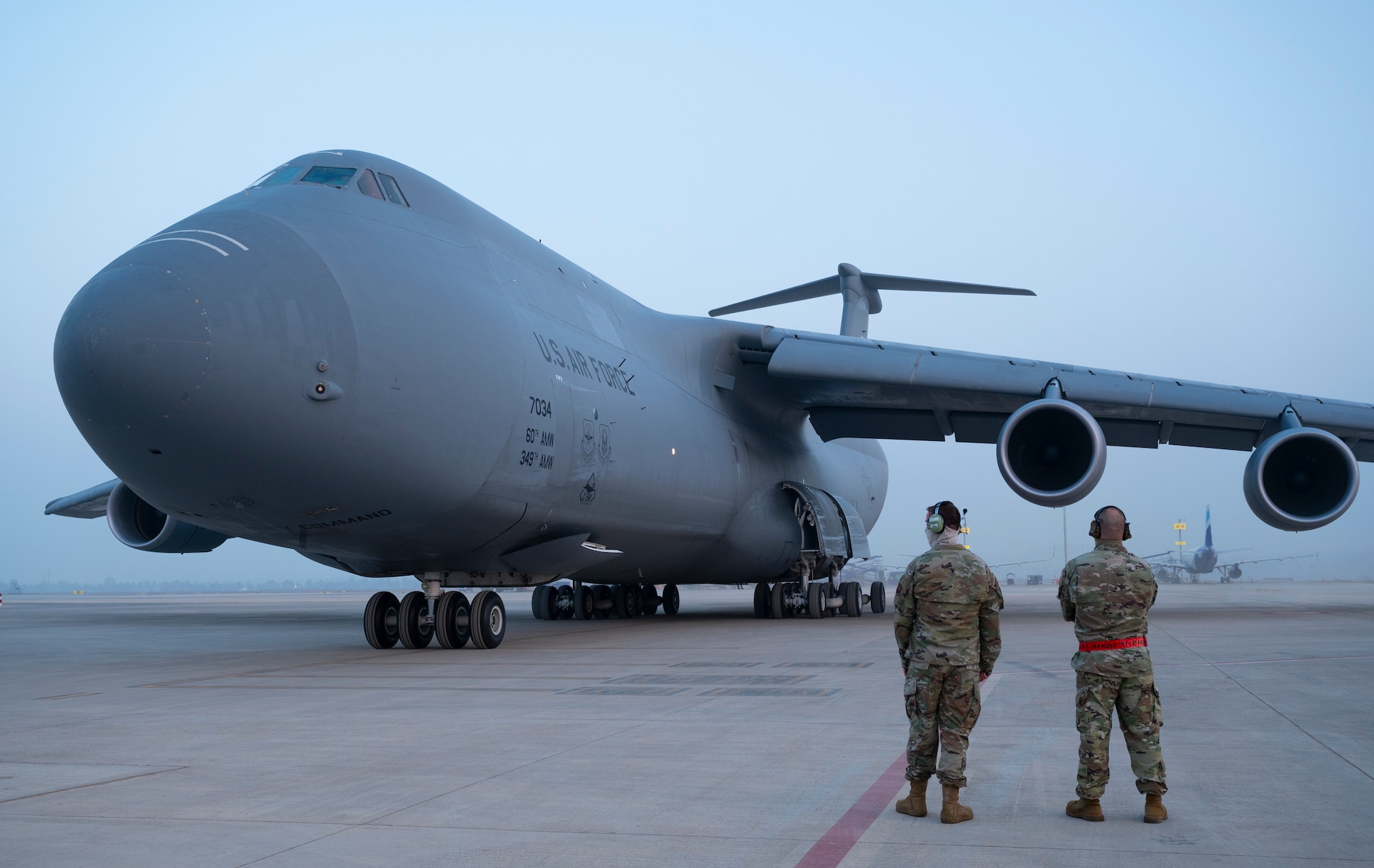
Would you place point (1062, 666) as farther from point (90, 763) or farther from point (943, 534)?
point (90, 763)

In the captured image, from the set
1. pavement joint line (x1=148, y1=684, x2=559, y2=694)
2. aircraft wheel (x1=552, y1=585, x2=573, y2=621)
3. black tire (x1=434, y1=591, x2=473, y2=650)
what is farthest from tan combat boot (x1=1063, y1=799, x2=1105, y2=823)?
aircraft wheel (x1=552, y1=585, x2=573, y2=621)

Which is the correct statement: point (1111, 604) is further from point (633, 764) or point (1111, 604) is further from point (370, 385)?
point (370, 385)

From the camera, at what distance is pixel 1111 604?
4441 mm

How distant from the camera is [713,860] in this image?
352 centimetres

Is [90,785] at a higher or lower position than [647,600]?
lower

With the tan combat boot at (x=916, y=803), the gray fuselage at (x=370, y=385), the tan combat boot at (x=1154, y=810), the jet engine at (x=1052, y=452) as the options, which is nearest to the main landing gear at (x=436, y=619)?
the gray fuselage at (x=370, y=385)

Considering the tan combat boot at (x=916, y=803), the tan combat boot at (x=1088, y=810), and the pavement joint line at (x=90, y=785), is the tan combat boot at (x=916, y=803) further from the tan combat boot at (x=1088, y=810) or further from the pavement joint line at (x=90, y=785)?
the pavement joint line at (x=90, y=785)

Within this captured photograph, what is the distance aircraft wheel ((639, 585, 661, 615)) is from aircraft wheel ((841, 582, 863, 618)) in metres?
3.44

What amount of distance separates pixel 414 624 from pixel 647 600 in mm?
8695

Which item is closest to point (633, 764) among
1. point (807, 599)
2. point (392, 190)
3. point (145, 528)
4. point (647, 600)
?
point (392, 190)

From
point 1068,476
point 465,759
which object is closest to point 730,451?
point 1068,476

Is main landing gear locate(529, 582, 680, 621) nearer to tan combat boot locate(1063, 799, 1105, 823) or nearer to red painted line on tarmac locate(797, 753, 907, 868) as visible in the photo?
red painted line on tarmac locate(797, 753, 907, 868)

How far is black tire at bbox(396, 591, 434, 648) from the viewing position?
1132 cm

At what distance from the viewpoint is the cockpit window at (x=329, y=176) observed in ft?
33.5
